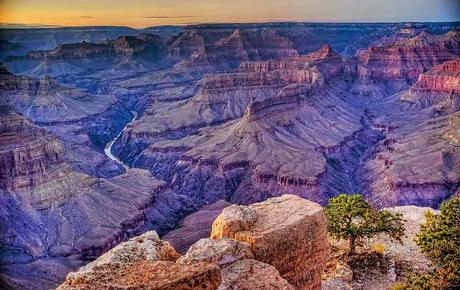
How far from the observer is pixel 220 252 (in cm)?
1434

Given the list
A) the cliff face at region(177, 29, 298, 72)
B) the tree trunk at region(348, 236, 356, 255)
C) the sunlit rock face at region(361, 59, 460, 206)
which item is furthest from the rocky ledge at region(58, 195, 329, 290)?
the cliff face at region(177, 29, 298, 72)

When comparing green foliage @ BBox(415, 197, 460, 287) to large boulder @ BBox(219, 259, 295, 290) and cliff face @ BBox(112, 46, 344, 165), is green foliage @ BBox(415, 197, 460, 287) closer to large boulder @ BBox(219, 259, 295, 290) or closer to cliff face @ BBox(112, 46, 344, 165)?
large boulder @ BBox(219, 259, 295, 290)

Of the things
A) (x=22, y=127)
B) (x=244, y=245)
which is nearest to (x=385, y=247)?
(x=244, y=245)

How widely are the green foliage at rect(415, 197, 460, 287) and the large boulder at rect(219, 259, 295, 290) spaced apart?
25.2 feet

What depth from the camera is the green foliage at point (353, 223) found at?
25125 millimetres

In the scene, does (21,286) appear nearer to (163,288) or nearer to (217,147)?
(163,288)

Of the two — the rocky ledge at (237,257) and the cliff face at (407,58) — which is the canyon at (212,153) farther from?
the cliff face at (407,58)

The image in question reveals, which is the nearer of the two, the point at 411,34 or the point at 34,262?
the point at 34,262

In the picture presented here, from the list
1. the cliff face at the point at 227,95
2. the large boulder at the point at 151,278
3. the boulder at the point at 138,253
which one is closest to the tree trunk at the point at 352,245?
the boulder at the point at 138,253

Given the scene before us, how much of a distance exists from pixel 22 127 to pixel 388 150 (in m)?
47.7

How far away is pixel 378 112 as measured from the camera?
92938 millimetres

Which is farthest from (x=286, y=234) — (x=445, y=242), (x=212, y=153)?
(x=212, y=153)

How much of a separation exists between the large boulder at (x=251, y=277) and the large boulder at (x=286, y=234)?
3.38ft

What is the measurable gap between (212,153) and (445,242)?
157 feet
